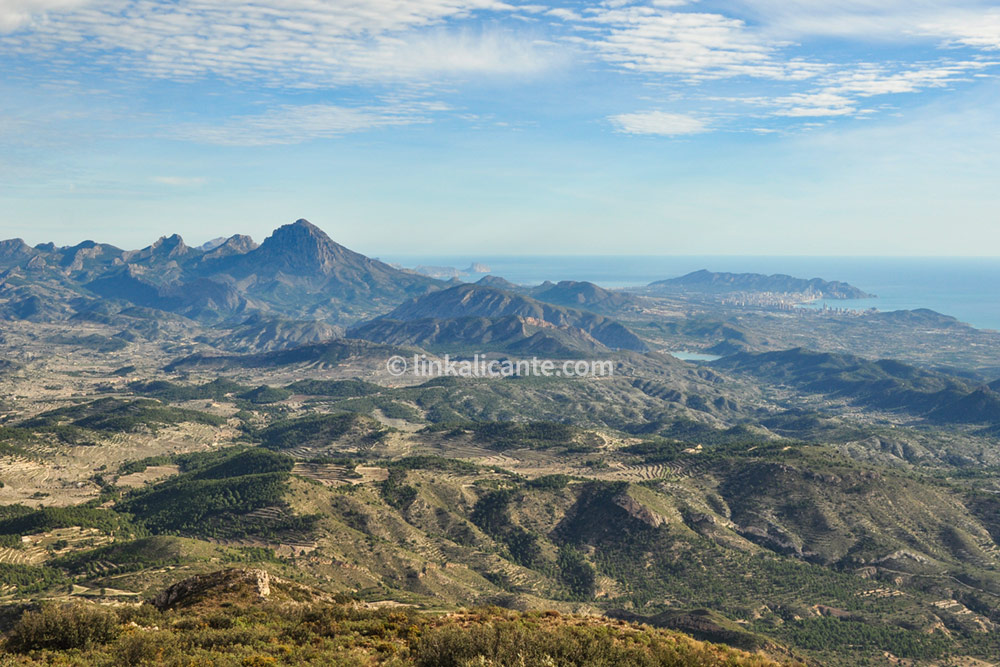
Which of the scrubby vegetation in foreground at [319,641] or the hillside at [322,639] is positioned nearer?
the scrubby vegetation in foreground at [319,641]

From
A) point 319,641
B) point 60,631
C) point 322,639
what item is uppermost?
point 60,631

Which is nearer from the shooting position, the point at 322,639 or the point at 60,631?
the point at 60,631

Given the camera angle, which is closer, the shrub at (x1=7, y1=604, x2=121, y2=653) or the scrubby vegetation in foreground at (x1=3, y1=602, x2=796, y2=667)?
the scrubby vegetation in foreground at (x1=3, y1=602, x2=796, y2=667)

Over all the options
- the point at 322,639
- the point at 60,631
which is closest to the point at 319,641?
the point at 322,639

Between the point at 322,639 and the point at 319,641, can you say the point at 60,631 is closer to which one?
the point at 319,641

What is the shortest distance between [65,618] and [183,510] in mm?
121977

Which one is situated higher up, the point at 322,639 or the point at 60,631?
the point at 60,631

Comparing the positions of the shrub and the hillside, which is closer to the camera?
the hillside

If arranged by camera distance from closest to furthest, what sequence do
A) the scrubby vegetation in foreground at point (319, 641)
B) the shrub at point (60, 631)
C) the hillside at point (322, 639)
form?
1. the scrubby vegetation in foreground at point (319, 641)
2. the hillside at point (322, 639)
3. the shrub at point (60, 631)

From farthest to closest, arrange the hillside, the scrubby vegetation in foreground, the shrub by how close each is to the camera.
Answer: the shrub → the hillside → the scrubby vegetation in foreground

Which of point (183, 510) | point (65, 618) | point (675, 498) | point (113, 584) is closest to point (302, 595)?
point (65, 618)

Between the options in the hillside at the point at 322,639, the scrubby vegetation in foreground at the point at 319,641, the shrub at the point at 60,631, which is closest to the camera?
the scrubby vegetation in foreground at the point at 319,641

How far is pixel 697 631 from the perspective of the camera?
365 feet

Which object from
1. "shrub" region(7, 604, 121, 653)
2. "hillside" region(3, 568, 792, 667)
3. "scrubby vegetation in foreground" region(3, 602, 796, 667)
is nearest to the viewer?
Result: "scrubby vegetation in foreground" region(3, 602, 796, 667)
